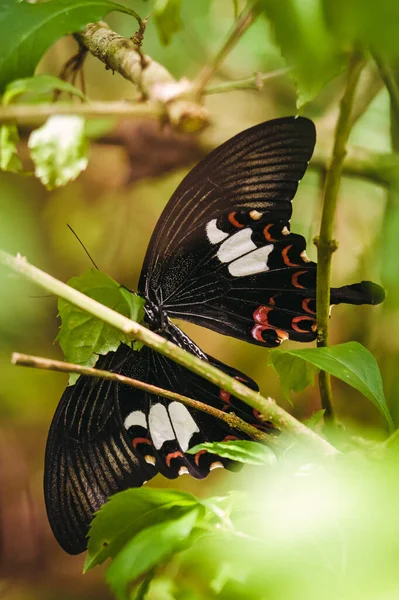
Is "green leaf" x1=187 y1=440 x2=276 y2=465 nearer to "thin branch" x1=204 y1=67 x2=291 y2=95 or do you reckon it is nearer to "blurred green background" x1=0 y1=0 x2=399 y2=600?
"blurred green background" x1=0 y1=0 x2=399 y2=600

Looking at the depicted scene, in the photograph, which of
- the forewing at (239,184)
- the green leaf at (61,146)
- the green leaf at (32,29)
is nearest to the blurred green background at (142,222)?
the forewing at (239,184)

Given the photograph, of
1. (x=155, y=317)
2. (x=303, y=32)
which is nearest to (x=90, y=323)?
(x=155, y=317)

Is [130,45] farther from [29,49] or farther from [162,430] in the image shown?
[162,430]

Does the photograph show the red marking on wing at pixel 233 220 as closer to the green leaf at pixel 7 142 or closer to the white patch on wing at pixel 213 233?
the white patch on wing at pixel 213 233

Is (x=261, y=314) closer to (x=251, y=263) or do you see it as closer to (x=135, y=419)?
(x=251, y=263)

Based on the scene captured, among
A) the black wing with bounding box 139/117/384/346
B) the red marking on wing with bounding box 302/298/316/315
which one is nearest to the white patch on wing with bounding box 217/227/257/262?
the black wing with bounding box 139/117/384/346

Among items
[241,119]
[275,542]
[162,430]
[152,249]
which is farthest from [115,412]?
[241,119]

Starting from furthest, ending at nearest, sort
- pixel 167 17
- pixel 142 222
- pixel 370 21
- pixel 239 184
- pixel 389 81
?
pixel 142 222, pixel 239 184, pixel 389 81, pixel 167 17, pixel 370 21
